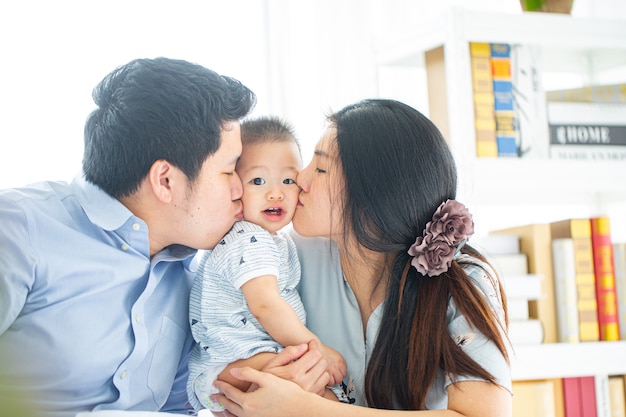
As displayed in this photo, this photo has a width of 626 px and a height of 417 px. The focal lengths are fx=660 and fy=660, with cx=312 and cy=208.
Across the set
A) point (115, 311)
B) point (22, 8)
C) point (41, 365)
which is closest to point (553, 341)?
point (115, 311)

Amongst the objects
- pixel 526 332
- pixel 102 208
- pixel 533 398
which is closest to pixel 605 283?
pixel 526 332

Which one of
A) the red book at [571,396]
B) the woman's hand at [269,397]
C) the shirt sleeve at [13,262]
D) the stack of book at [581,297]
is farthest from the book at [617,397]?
the shirt sleeve at [13,262]

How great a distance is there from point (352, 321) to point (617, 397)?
45.2 inches

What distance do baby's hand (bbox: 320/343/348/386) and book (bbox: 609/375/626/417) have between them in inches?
46.2

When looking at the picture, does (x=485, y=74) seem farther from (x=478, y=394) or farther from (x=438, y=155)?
(x=478, y=394)

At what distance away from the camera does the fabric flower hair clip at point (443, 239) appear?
52.9 inches

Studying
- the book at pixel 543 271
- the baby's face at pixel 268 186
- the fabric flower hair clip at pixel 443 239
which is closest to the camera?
the fabric flower hair clip at pixel 443 239

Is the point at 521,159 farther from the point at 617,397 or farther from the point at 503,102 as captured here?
the point at 617,397

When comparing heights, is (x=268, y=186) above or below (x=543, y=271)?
above

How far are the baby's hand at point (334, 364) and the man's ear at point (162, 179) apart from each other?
0.46 meters

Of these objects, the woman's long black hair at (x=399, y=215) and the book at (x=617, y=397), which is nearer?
the woman's long black hair at (x=399, y=215)

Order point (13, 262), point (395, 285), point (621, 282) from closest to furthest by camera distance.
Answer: point (13, 262) < point (395, 285) < point (621, 282)

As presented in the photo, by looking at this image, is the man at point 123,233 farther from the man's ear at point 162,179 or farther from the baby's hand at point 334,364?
the baby's hand at point 334,364

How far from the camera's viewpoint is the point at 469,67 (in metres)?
2.03
